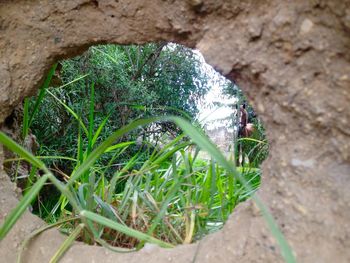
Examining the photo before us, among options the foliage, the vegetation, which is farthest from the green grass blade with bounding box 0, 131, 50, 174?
the foliage

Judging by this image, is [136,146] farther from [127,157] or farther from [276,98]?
[276,98]

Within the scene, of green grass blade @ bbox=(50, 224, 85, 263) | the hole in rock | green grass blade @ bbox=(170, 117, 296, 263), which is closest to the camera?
green grass blade @ bbox=(170, 117, 296, 263)

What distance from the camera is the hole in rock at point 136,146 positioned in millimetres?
776

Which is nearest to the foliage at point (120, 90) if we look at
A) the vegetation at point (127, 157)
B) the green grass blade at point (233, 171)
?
the vegetation at point (127, 157)

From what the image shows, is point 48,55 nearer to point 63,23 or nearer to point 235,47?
point 63,23

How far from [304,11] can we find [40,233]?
18.3 inches

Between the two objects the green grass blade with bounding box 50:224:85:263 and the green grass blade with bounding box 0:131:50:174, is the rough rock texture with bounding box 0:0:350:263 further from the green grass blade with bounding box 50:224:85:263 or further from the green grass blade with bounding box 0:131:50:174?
the green grass blade with bounding box 0:131:50:174

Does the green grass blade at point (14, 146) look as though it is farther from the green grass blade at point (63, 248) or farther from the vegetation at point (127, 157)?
the green grass blade at point (63, 248)

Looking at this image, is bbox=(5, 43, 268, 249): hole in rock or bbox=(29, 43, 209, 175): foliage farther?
bbox=(29, 43, 209, 175): foliage

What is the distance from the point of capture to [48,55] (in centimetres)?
69

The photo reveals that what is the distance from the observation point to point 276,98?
0.52m

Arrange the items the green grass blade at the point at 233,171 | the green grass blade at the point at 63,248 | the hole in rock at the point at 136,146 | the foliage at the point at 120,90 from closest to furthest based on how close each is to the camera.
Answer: the green grass blade at the point at 233,171, the green grass blade at the point at 63,248, the hole in rock at the point at 136,146, the foliage at the point at 120,90

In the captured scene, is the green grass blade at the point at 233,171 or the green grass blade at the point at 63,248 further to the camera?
the green grass blade at the point at 63,248

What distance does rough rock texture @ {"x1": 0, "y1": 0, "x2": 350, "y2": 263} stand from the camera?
471 millimetres
